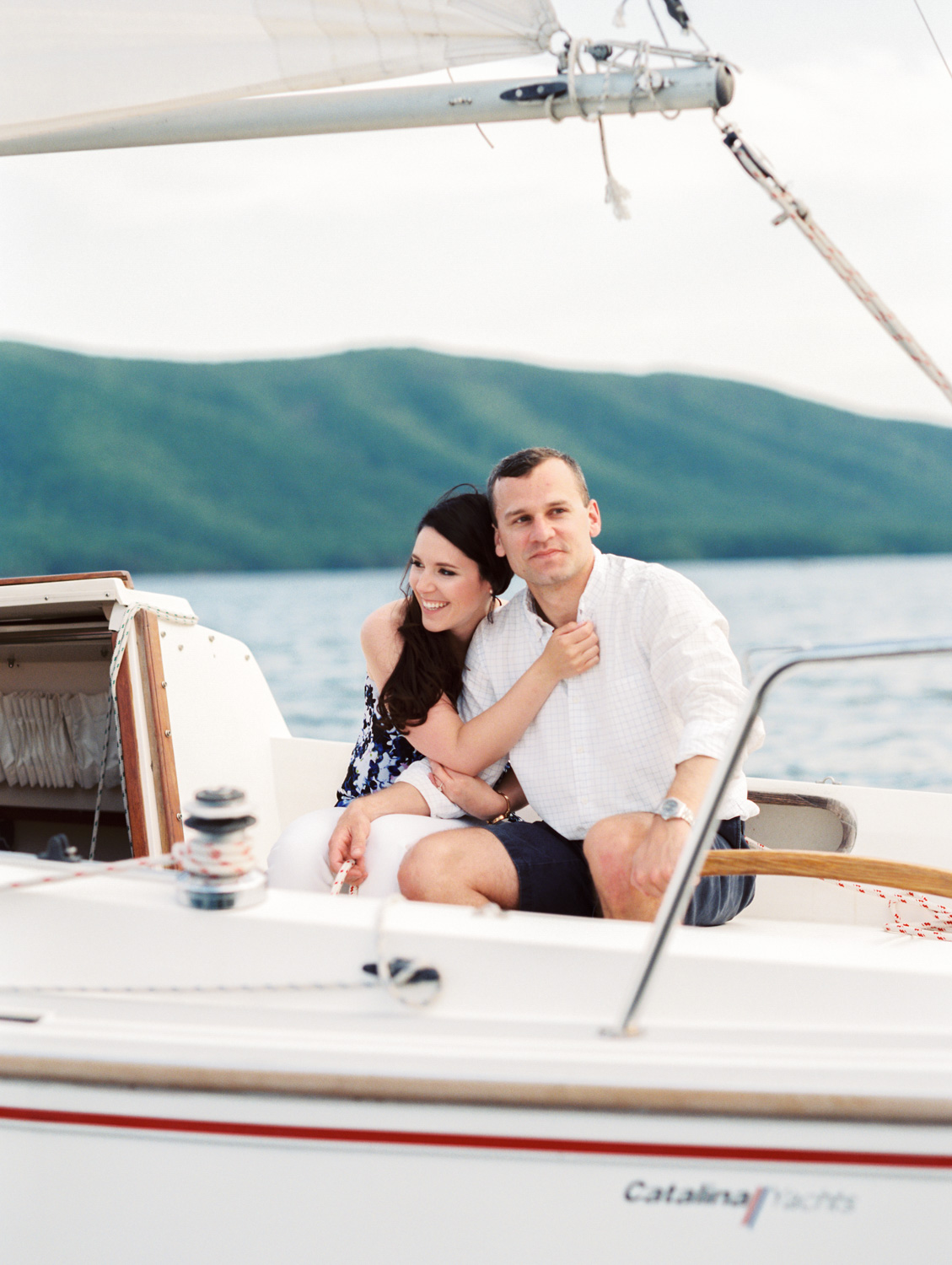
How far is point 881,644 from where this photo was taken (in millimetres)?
1459

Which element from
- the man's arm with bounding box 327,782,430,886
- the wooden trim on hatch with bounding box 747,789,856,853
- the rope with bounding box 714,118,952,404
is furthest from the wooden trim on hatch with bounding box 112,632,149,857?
the rope with bounding box 714,118,952,404

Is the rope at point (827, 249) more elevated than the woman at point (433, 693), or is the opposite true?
the rope at point (827, 249)

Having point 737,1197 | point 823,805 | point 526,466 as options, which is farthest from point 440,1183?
point 823,805

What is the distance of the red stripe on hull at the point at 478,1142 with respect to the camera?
134cm

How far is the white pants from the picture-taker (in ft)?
7.36

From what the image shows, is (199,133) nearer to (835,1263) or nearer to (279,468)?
(835,1263)

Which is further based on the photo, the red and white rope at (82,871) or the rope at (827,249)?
the rope at (827,249)

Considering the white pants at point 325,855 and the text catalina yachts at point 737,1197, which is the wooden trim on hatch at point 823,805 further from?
the text catalina yachts at point 737,1197

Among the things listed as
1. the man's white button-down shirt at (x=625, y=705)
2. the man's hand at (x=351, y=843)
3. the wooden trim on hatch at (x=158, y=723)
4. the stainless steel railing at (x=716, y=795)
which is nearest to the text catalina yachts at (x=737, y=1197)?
the stainless steel railing at (x=716, y=795)

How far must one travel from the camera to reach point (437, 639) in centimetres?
250

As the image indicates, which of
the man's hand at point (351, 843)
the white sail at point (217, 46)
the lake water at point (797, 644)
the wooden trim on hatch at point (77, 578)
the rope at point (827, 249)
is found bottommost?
the lake water at point (797, 644)

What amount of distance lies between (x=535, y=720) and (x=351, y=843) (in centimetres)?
46

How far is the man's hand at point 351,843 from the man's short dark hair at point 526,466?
72 centimetres

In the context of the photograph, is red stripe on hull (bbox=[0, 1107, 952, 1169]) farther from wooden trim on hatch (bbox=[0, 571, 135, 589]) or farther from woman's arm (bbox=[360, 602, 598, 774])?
wooden trim on hatch (bbox=[0, 571, 135, 589])
